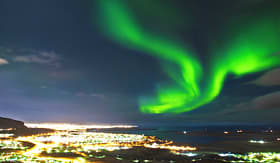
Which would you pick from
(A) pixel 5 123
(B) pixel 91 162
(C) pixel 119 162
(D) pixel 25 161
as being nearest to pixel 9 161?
(D) pixel 25 161

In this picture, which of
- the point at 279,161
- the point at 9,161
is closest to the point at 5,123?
the point at 9,161

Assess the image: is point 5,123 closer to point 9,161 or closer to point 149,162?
point 9,161

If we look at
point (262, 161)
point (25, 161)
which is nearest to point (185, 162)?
point (262, 161)

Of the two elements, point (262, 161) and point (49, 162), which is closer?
point (49, 162)

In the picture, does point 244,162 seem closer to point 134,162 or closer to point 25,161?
point 134,162

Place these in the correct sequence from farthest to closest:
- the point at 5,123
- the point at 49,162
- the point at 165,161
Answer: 1. the point at 5,123
2. the point at 165,161
3. the point at 49,162

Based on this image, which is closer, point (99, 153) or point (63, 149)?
point (99, 153)

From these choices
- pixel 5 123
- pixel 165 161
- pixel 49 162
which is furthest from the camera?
pixel 5 123

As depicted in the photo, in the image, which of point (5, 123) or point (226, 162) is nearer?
point (226, 162)

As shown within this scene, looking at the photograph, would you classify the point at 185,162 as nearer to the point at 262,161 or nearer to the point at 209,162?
the point at 209,162
